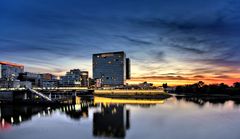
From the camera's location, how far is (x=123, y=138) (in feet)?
123

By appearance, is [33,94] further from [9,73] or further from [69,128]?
[9,73]

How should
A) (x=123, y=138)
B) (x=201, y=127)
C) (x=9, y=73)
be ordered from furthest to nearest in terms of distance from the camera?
(x=9, y=73)
(x=201, y=127)
(x=123, y=138)

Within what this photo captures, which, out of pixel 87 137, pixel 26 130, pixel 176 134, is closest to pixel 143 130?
pixel 176 134

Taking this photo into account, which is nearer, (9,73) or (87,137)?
(87,137)

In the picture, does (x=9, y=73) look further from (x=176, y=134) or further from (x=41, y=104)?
(x=176, y=134)

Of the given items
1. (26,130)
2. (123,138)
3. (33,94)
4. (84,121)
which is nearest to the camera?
(123,138)

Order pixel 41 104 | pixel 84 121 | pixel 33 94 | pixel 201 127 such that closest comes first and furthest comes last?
pixel 201 127
pixel 84 121
pixel 41 104
pixel 33 94

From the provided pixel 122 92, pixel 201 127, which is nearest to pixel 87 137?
pixel 201 127

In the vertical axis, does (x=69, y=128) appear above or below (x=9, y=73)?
below

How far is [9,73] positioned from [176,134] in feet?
581

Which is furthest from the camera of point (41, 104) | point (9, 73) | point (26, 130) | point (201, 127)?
point (9, 73)

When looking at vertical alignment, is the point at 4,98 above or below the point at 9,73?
below

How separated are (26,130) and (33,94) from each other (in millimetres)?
65328

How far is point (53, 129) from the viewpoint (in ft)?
146
